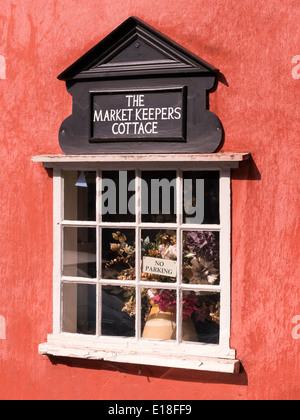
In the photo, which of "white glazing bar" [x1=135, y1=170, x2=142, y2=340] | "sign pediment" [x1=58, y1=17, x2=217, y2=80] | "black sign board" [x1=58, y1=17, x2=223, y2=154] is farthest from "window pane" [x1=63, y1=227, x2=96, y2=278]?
"sign pediment" [x1=58, y1=17, x2=217, y2=80]

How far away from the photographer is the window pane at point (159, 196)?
4637mm

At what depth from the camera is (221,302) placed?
4.48 metres

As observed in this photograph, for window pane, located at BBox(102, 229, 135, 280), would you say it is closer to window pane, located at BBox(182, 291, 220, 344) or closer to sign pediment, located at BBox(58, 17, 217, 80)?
window pane, located at BBox(182, 291, 220, 344)

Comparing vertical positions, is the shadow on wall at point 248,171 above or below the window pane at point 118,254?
above

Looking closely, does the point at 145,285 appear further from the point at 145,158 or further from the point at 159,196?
the point at 145,158

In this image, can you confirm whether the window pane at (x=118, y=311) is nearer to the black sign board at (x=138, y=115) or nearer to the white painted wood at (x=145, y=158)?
the white painted wood at (x=145, y=158)

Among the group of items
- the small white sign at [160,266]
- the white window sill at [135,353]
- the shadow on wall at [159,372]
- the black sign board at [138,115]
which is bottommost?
the shadow on wall at [159,372]

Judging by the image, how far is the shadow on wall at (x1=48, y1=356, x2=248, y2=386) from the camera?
14.7 ft

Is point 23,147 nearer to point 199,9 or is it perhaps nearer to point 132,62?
point 132,62

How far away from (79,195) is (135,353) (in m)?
1.33

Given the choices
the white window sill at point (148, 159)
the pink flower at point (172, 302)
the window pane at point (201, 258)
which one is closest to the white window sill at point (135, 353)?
the pink flower at point (172, 302)

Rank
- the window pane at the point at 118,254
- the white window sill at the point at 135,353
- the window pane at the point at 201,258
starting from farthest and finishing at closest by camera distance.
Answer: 1. the window pane at the point at 118,254
2. the window pane at the point at 201,258
3. the white window sill at the point at 135,353

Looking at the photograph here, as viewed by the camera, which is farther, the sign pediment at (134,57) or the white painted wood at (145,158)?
the sign pediment at (134,57)

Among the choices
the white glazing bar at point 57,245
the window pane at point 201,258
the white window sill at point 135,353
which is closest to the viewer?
the white window sill at point 135,353
